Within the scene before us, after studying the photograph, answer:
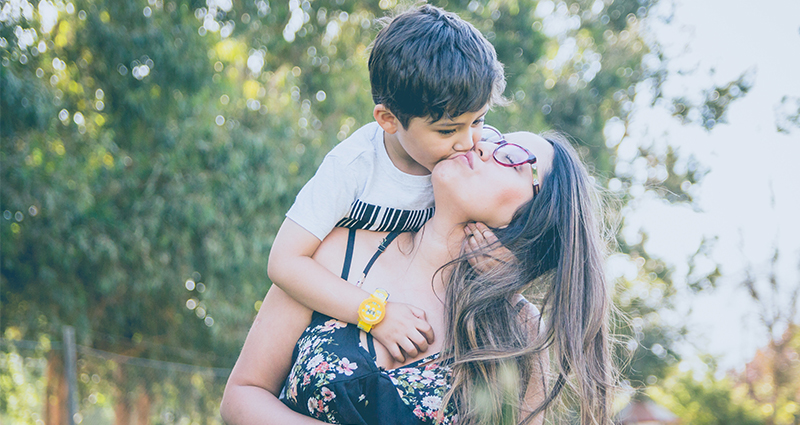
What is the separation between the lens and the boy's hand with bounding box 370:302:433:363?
5.26ft

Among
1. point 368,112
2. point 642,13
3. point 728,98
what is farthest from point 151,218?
point 728,98

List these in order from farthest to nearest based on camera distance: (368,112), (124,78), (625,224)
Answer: (625,224) → (368,112) → (124,78)

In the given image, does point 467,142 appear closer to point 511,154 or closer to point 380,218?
point 511,154

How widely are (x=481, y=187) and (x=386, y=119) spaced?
338 millimetres

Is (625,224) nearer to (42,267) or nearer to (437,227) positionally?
(42,267)

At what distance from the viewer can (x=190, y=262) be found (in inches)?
313

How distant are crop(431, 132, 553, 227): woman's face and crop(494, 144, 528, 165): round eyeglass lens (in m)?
0.02

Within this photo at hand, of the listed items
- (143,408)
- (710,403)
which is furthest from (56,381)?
(710,403)

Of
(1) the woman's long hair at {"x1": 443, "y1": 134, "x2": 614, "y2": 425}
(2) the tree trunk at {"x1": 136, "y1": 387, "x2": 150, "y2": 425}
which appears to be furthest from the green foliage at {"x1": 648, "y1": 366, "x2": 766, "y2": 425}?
(1) the woman's long hair at {"x1": 443, "y1": 134, "x2": 614, "y2": 425}

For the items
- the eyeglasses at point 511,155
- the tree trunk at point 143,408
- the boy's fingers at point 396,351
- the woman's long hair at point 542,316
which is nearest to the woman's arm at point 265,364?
the boy's fingers at point 396,351

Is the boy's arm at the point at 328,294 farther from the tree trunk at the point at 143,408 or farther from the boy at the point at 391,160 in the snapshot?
the tree trunk at the point at 143,408

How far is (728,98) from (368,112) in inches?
340

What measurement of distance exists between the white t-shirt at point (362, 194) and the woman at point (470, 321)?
64 millimetres

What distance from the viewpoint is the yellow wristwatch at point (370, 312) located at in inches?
63.9
